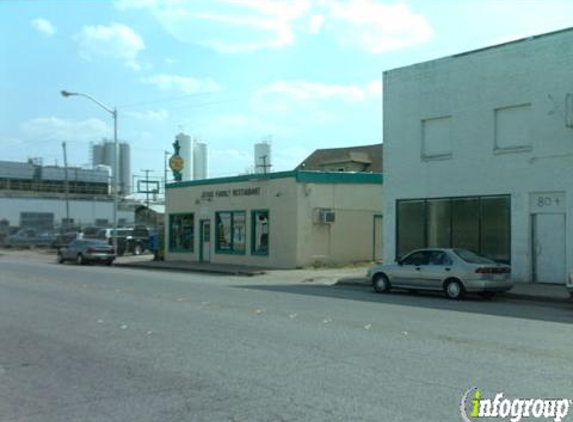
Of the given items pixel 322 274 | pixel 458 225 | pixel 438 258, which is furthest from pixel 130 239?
pixel 438 258

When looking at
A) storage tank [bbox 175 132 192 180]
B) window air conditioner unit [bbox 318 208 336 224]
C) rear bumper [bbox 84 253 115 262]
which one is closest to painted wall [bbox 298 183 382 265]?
window air conditioner unit [bbox 318 208 336 224]

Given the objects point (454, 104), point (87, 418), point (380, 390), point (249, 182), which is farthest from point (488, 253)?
point (87, 418)

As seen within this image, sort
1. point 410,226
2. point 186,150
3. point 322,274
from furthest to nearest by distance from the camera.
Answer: point 186,150 → point 322,274 → point 410,226

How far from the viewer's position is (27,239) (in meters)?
57.8

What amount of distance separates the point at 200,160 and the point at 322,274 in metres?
44.3

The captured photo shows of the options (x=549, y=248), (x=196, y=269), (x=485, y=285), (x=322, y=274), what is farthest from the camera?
(x=196, y=269)

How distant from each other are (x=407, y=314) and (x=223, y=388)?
7.21 m

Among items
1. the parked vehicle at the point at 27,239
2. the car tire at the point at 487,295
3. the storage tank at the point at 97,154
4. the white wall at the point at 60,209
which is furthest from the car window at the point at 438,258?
the storage tank at the point at 97,154

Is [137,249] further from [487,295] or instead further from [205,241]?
[487,295]

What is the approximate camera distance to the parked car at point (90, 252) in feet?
115

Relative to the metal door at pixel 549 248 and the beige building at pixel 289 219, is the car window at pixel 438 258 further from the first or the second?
the beige building at pixel 289 219

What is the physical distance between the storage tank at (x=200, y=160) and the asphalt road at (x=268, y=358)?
5128 cm

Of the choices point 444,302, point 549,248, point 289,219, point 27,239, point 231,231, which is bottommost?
point 444,302

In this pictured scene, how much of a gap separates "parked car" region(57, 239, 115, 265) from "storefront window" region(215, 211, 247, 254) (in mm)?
5731
